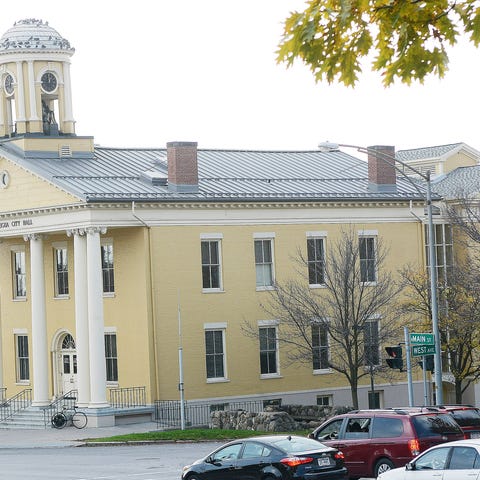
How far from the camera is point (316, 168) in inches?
2435

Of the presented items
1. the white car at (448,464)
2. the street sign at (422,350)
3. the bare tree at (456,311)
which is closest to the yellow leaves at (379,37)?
the white car at (448,464)

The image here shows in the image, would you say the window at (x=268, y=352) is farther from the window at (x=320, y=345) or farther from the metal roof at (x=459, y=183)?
the metal roof at (x=459, y=183)

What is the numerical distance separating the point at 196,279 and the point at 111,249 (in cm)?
368

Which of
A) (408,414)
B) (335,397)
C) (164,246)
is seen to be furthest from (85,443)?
(408,414)

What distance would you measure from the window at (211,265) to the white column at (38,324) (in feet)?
22.0

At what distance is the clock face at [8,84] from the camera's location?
56.3m

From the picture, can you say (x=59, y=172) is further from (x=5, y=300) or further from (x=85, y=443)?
(x=85, y=443)

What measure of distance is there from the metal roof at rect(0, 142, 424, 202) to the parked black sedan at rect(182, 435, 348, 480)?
2442 cm

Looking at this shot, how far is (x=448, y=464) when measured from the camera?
22.6m

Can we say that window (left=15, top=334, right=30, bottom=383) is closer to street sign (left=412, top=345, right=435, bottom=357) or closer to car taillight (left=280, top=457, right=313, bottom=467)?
street sign (left=412, top=345, right=435, bottom=357)

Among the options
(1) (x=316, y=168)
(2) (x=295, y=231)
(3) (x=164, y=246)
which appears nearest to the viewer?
(3) (x=164, y=246)

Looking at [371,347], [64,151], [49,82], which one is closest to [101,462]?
[371,347]

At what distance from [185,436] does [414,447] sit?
1809cm

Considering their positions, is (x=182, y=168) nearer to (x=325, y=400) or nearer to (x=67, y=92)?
(x=67, y=92)
